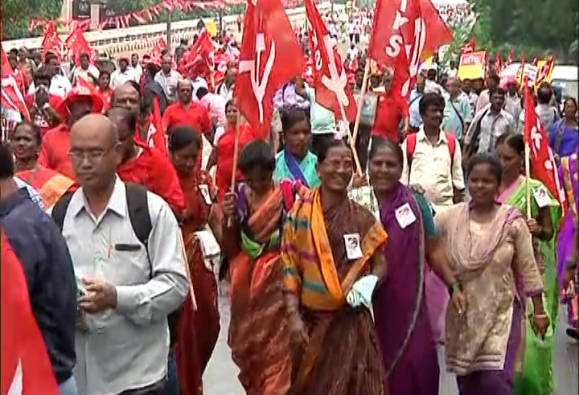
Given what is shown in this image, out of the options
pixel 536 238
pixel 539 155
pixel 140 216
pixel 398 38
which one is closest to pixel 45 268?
pixel 140 216

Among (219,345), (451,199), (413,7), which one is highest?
(413,7)

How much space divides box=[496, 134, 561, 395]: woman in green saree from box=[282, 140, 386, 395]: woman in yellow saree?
83cm

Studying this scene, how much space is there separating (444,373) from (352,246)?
2882mm

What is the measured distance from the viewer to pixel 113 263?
4930 millimetres

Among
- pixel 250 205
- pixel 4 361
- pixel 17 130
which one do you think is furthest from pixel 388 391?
pixel 4 361

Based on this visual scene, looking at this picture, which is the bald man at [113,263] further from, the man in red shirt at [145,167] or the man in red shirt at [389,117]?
the man in red shirt at [389,117]

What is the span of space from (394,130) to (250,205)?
3614mm

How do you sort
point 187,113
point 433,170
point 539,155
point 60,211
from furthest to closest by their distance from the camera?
point 187,113 → point 433,170 → point 539,155 → point 60,211

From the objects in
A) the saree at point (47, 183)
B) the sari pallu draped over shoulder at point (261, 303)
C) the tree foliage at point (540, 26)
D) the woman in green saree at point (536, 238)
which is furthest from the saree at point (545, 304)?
the tree foliage at point (540, 26)

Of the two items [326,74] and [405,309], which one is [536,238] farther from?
[326,74]

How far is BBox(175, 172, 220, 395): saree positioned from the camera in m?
6.92

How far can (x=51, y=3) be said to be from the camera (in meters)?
35.1

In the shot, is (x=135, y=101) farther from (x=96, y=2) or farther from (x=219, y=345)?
(x=96, y=2)

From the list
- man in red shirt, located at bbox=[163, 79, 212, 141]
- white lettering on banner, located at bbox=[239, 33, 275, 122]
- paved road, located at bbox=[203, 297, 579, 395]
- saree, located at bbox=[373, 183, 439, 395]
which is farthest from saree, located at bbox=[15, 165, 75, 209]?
man in red shirt, located at bbox=[163, 79, 212, 141]
